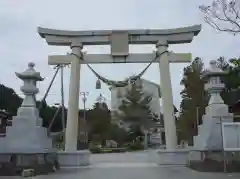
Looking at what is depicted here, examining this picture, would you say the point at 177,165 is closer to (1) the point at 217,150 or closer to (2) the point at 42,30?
(1) the point at 217,150

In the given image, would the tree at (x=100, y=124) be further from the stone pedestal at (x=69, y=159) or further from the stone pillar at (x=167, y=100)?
the stone pillar at (x=167, y=100)

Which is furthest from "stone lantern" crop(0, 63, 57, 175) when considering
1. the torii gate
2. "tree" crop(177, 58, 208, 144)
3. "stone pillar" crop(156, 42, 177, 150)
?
"tree" crop(177, 58, 208, 144)

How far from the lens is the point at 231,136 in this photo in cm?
1266

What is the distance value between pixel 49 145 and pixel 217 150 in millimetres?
6695

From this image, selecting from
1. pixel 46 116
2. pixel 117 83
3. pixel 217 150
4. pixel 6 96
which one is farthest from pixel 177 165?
pixel 6 96

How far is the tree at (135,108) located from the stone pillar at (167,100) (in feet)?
13.6

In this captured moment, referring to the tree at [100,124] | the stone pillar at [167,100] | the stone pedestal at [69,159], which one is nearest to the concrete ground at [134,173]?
the stone pedestal at [69,159]

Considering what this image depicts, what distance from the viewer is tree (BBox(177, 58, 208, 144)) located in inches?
1517

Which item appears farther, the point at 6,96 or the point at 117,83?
the point at 6,96

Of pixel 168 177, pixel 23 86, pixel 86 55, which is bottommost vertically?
pixel 168 177

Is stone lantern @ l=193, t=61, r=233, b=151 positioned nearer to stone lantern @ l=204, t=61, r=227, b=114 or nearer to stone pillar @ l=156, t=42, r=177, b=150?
stone lantern @ l=204, t=61, r=227, b=114

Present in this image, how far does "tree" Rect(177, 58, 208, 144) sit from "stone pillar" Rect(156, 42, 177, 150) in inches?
814

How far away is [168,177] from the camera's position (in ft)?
38.9

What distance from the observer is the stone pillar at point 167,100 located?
1680cm
